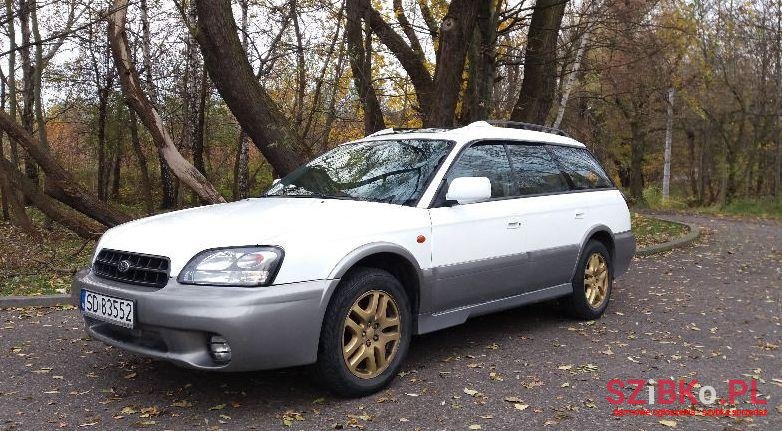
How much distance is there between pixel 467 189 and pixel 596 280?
2.44 m

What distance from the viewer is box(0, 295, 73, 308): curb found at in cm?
654

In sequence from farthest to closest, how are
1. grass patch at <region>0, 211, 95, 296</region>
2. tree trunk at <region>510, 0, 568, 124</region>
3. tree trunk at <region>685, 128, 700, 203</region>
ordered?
tree trunk at <region>685, 128, 700, 203</region>
tree trunk at <region>510, 0, 568, 124</region>
grass patch at <region>0, 211, 95, 296</region>

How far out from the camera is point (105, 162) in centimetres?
2577

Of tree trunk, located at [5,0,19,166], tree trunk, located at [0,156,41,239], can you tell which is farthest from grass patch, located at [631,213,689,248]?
tree trunk, located at [5,0,19,166]

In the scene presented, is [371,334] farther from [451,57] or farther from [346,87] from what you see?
[346,87]

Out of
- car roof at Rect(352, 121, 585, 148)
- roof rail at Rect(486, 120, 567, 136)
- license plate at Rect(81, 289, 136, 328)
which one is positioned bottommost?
license plate at Rect(81, 289, 136, 328)

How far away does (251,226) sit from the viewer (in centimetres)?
363

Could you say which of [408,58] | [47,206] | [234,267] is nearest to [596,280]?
[234,267]

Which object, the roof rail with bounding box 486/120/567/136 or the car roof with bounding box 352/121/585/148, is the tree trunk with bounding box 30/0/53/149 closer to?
the car roof with bounding box 352/121/585/148

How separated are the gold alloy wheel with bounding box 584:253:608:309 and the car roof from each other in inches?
45.4

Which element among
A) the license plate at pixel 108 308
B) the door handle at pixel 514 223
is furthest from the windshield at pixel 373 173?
the license plate at pixel 108 308

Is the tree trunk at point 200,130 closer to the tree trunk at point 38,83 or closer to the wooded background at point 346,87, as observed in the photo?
the wooded background at point 346,87

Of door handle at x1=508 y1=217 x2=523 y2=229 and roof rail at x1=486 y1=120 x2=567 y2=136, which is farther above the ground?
roof rail at x1=486 y1=120 x2=567 y2=136

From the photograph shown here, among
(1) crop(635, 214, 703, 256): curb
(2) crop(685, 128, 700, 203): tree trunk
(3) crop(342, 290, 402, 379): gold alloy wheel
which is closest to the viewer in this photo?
(3) crop(342, 290, 402, 379): gold alloy wheel
